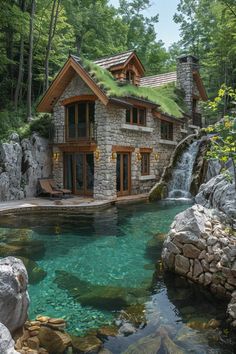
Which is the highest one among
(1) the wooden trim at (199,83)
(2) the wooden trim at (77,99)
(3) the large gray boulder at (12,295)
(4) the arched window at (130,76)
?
(1) the wooden trim at (199,83)

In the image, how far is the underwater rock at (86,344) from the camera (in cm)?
472

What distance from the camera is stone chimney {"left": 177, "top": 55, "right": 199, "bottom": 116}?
80.8ft

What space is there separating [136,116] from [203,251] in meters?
13.2

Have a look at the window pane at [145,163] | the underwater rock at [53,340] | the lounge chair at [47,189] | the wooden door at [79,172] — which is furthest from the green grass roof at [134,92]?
the underwater rock at [53,340]

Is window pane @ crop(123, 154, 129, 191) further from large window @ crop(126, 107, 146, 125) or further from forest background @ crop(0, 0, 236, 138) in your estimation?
forest background @ crop(0, 0, 236, 138)

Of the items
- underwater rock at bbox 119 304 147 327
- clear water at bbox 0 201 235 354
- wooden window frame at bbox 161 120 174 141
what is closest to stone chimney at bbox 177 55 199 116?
wooden window frame at bbox 161 120 174 141

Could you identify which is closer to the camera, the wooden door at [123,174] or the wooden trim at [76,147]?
the wooden trim at [76,147]

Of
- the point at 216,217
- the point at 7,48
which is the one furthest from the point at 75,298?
the point at 7,48

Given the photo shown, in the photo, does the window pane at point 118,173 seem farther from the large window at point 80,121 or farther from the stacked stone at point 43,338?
the stacked stone at point 43,338

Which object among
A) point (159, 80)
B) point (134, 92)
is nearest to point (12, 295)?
point (134, 92)

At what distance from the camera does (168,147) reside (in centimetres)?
2170

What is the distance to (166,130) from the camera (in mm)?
21688

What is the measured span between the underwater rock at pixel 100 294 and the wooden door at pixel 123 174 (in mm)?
10424

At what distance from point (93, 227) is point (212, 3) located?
103 ft
